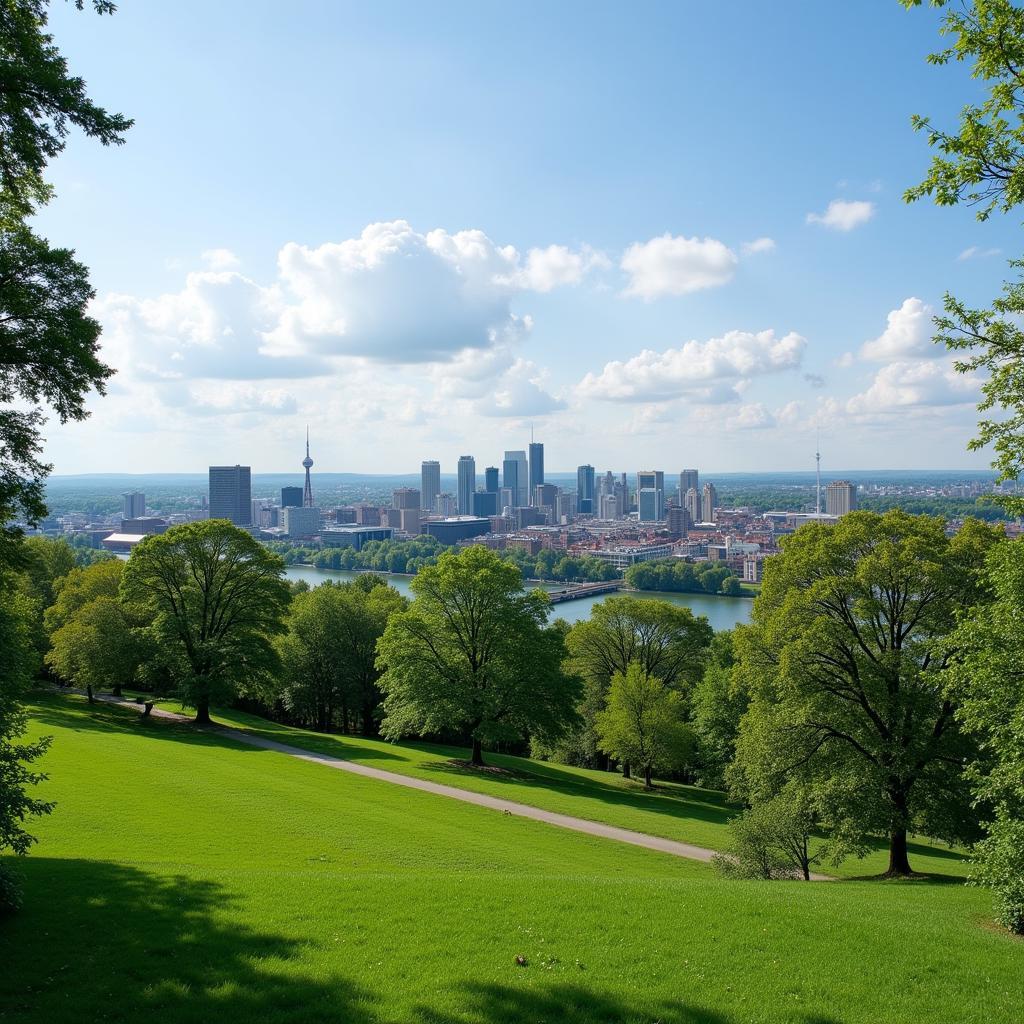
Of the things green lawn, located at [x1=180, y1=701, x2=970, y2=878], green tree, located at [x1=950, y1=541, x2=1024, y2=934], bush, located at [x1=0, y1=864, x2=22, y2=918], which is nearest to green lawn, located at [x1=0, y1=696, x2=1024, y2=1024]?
bush, located at [x1=0, y1=864, x2=22, y2=918]

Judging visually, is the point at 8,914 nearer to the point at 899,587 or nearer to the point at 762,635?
the point at 762,635

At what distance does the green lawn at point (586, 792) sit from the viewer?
80.1 ft

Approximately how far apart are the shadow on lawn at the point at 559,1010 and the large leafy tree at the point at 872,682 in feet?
44.2

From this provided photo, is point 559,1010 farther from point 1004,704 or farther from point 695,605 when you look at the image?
point 695,605

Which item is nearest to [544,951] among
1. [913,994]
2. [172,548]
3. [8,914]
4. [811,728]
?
[913,994]

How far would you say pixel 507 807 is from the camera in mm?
25422

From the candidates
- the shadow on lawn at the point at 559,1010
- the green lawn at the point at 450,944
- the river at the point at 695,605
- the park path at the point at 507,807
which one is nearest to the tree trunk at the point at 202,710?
the park path at the point at 507,807

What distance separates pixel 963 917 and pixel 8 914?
14731 millimetres

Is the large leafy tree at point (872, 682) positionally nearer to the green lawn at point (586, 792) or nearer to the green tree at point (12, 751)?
the green lawn at point (586, 792)

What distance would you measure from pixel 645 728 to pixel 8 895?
2757 cm

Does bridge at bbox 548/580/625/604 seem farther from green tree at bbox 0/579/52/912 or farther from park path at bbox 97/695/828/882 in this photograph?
green tree at bbox 0/579/52/912

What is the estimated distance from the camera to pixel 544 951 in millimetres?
9430

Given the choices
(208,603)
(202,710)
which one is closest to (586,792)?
(202,710)

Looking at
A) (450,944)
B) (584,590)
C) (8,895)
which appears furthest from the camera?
(584,590)
